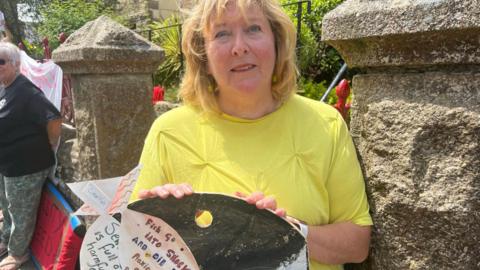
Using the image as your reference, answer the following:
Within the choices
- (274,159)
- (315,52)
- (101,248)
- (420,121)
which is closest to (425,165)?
(420,121)

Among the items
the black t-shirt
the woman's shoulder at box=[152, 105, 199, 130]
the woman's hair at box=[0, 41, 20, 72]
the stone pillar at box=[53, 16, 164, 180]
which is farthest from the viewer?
the woman's hair at box=[0, 41, 20, 72]

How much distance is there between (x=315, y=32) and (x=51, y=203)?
3.89 metres

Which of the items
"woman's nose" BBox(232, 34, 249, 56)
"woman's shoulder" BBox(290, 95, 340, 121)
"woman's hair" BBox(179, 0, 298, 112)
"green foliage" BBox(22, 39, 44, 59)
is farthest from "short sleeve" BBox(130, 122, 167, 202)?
"green foliage" BBox(22, 39, 44, 59)

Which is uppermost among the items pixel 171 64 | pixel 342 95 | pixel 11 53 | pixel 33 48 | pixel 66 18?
pixel 342 95

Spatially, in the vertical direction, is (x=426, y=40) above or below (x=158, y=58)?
above

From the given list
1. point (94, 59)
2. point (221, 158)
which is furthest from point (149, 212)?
point (94, 59)

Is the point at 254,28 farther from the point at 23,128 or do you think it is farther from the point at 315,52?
the point at 315,52

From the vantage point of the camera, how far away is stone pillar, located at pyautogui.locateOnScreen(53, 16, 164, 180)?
2.89 meters

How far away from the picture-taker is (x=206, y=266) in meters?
1.22

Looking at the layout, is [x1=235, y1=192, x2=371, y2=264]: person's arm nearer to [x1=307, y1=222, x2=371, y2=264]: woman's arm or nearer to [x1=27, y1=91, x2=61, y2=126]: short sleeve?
[x1=307, y1=222, x2=371, y2=264]: woman's arm

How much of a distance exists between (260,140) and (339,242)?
0.44 meters

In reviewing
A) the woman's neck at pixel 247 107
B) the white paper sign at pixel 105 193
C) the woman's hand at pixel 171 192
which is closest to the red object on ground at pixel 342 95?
the woman's neck at pixel 247 107

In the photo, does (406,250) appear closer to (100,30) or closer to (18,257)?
(100,30)

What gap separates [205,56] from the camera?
1.63 metres
